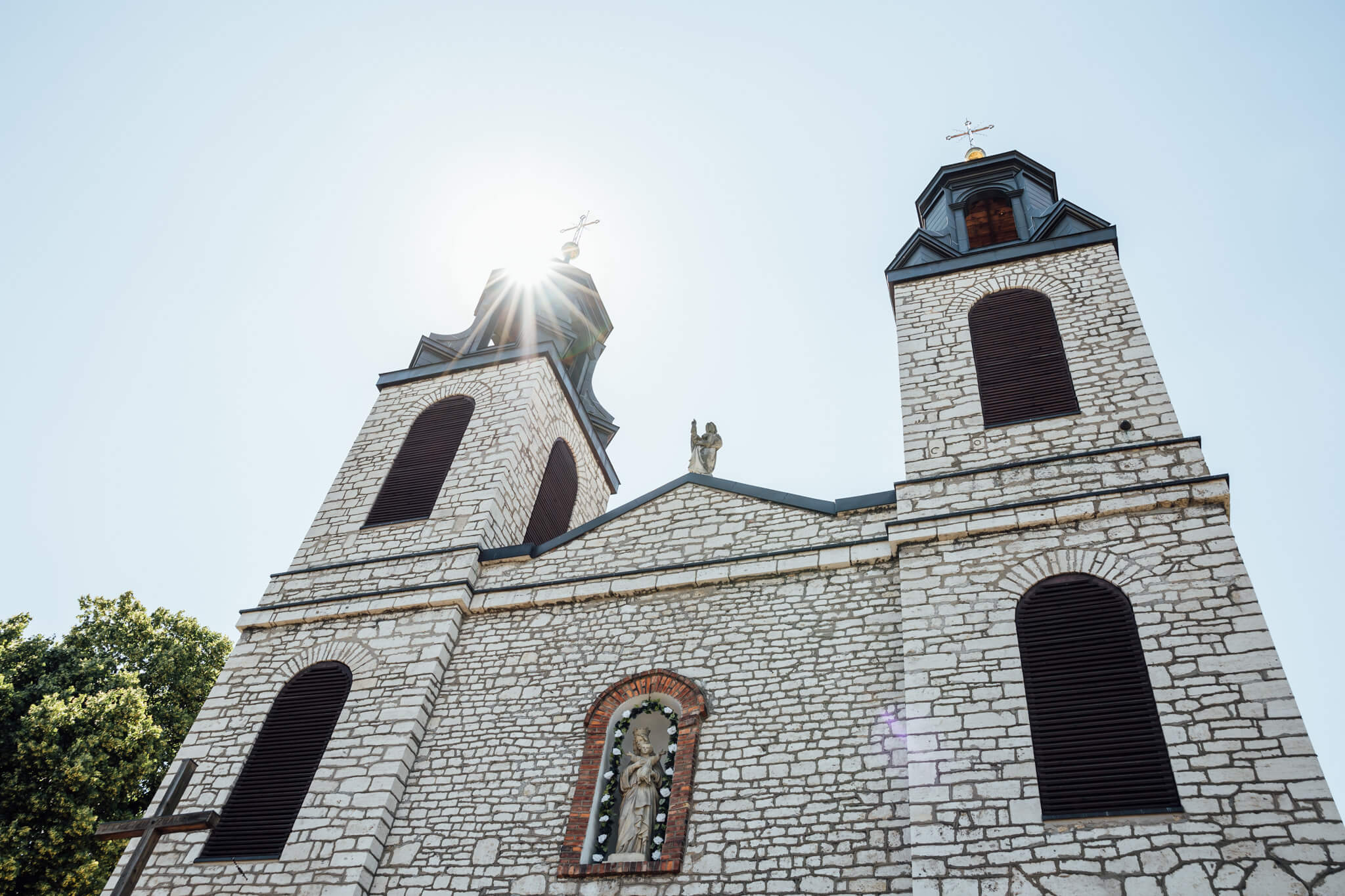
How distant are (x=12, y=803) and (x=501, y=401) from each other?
7.94 meters

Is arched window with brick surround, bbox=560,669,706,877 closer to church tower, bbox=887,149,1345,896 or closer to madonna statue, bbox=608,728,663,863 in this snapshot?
madonna statue, bbox=608,728,663,863

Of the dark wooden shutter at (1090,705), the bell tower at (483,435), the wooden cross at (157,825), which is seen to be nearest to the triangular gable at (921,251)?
the bell tower at (483,435)

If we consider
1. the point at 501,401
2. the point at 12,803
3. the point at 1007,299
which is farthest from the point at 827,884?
the point at 12,803

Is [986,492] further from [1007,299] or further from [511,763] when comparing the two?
[511,763]

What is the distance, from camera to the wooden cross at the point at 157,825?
26.3 ft

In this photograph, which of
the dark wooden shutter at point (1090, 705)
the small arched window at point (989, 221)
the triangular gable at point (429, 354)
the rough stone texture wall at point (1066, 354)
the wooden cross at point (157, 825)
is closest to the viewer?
the dark wooden shutter at point (1090, 705)

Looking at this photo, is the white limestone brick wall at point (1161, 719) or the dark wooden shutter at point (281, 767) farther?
the dark wooden shutter at point (281, 767)

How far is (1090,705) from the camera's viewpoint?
23.7 ft

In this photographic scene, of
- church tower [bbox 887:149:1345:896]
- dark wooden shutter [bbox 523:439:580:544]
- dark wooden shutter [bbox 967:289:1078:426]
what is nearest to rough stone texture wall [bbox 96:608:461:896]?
dark wooden shutter [bbox 523:439:580:544]

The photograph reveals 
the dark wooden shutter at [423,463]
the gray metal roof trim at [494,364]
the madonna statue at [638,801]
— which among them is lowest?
the madonna statue at [638,801]

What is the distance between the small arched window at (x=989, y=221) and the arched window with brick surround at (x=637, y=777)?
7886 millimetres

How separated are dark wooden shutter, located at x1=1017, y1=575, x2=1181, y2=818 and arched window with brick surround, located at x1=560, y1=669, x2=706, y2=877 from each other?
2791mm

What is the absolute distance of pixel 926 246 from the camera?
40.5 feet

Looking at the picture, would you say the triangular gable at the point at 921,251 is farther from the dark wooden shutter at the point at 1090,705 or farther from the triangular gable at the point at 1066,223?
the dark wooden shutter at the point at 1090,705
